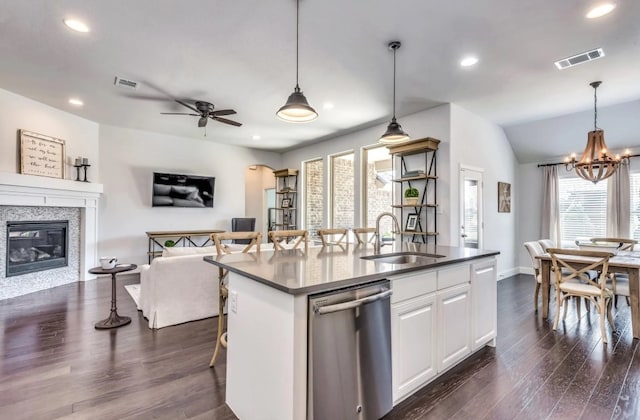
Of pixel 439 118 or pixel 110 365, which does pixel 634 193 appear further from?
pixel 110 365

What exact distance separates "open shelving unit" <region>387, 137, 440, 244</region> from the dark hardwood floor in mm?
1844

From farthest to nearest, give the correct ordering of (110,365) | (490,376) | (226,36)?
(226,36), (110,365), (490,376)

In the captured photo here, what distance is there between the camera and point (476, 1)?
2514mm

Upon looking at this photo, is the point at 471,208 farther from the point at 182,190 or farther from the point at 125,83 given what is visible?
the point at 182,190

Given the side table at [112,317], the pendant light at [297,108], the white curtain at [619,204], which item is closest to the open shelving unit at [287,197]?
the side table at [112,317]

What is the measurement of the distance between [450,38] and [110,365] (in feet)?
13.8

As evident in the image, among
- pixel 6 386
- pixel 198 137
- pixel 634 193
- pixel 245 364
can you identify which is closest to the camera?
pixel 245 364

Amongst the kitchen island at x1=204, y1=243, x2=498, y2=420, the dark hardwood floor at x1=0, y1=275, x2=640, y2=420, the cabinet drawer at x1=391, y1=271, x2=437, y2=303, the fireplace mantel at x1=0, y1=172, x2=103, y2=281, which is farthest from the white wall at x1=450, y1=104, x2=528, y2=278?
the fireplace mantel at x1=0, y1=172, x2=103, y2=281

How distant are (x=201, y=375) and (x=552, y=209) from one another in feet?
22.4

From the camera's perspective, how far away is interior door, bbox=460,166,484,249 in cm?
515

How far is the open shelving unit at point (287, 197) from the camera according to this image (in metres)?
8.02

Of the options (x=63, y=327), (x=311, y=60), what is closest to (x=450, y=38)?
(x=311, y=60)

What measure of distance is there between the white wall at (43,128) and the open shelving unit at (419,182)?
5475 mm

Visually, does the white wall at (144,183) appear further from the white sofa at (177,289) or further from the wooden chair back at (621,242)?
the wooden chair back at (621,242)
